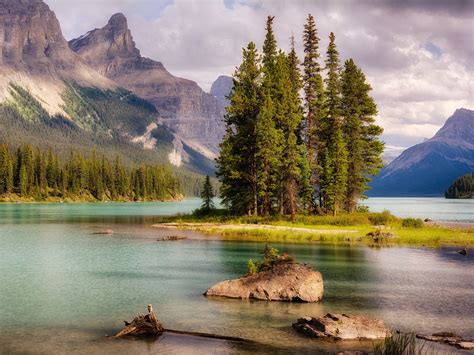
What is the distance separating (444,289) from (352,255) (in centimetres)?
1695

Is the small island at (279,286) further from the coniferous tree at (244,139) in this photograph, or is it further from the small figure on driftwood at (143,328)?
the coniferous tree at (244,139)

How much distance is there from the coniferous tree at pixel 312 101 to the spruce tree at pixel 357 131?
4.37 meters

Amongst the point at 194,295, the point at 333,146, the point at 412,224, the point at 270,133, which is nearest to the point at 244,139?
the point at 270,133

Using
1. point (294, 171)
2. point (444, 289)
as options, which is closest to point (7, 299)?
point (444, 289)

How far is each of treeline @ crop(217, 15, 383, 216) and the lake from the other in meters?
24.9

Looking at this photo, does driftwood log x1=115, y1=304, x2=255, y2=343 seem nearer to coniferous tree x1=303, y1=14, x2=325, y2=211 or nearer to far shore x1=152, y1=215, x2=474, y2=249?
far shore x1=152, y1=215, x2=474, y2=249

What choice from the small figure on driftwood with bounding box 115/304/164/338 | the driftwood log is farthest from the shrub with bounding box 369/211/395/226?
the small figure on driftwood with bounding box 115/304/164/338

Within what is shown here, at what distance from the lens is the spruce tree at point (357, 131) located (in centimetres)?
8762

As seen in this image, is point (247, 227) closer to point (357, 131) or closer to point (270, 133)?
point (270, 133)

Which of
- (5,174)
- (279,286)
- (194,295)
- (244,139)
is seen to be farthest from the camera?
(5,174)

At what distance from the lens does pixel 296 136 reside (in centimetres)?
8600

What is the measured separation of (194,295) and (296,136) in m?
57.7

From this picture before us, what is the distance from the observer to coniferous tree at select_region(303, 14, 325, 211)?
3410 inches

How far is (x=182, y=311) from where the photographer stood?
27422mm
